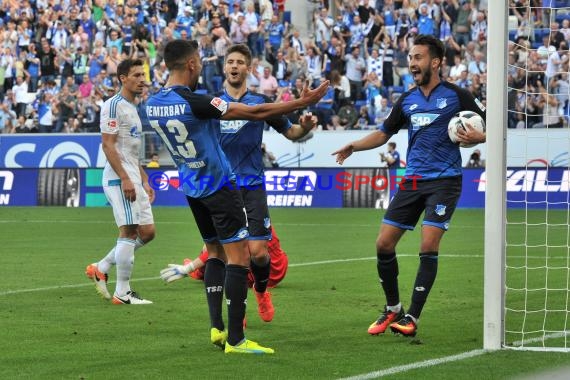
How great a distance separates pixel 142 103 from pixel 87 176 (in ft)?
11.9

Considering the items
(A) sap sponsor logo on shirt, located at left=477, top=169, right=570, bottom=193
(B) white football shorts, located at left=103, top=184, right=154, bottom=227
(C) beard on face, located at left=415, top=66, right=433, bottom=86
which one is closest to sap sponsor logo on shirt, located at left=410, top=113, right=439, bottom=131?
(C) beard on face, located at left=415, top=66, right=433, bottom=86

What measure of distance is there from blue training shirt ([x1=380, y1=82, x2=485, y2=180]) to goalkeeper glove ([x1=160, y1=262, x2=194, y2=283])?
2.82m

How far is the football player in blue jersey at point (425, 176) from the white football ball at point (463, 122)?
119 mm

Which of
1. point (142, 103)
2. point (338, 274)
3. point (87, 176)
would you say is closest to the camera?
point (338, 274)

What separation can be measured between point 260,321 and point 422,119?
2298 millimetres

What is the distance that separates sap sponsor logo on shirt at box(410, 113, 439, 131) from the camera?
8938 mm

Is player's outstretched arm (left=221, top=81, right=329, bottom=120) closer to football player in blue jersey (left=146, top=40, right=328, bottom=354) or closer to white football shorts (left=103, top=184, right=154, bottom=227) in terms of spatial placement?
football player in blue jersey (left=146, top=40, right=328, bottom=354)

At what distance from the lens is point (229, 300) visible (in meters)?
7.95

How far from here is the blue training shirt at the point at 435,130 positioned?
29.2 ft

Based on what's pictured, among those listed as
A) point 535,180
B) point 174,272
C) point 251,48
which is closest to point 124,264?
point 174,272

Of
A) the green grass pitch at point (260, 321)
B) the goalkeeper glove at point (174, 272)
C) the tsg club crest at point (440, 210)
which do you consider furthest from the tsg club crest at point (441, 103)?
the goalkeeper glove at point (174, 272)

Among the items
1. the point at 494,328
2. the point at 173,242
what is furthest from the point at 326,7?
the point at 494,328

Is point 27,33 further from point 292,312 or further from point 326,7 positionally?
point 292,312

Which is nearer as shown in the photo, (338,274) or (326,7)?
(338,274)
